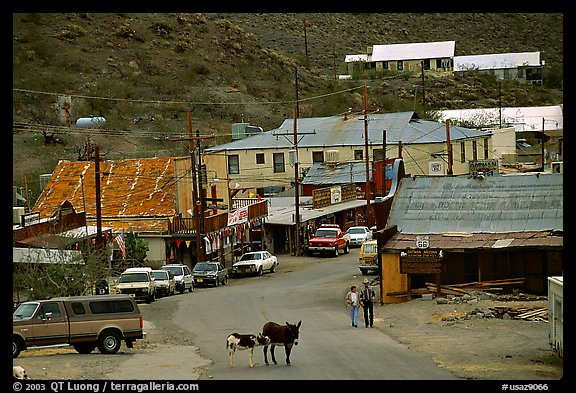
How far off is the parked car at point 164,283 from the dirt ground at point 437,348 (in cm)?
545

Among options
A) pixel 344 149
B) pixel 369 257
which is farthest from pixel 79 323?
pixel 344 149

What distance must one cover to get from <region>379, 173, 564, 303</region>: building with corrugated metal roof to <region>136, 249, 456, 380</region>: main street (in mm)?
2870

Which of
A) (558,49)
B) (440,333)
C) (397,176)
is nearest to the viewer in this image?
(440,333)

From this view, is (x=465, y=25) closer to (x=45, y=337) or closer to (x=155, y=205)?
(x=155, y=205)

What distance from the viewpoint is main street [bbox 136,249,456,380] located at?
66.2 feet

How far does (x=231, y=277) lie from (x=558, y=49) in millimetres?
111234

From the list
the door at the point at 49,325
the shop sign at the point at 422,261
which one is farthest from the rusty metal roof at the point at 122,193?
the door at the point at 49,325

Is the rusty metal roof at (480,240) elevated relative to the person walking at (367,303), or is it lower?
elevated

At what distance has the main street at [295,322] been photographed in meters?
20.2

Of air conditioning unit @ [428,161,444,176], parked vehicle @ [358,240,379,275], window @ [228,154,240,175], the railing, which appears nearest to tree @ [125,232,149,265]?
the railing

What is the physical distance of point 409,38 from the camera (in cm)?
14812

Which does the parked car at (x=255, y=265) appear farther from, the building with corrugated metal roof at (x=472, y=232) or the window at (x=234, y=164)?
the window at (x=234, y=164)
